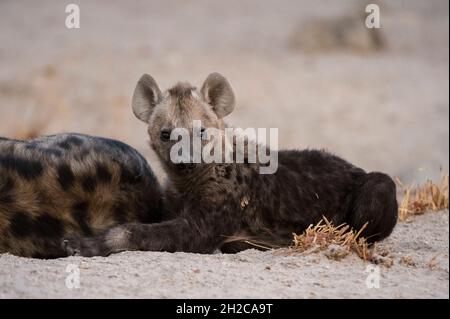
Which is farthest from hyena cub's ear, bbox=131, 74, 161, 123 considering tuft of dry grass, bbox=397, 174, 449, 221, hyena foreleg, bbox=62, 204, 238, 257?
tuft of dry grass, bbox=397, 174, 449, 221

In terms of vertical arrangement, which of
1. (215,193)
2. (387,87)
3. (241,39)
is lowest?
(215,193)

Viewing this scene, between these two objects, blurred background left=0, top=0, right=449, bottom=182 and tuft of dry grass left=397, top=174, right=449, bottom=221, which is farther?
blurred background left=0, top=0, right=449, bottom=182

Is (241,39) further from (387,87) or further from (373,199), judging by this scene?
(373,199)

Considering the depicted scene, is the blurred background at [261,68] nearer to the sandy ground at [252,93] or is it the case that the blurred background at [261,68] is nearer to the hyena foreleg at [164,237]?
the sandy ground at [252,93]

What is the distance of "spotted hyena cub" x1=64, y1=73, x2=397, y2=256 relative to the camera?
14.5 feet

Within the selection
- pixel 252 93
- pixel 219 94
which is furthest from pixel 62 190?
pixel 252 93

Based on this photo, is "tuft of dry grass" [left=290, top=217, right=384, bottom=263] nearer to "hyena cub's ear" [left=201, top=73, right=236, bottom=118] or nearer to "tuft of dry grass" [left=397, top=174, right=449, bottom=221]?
"hyena cub's ear" [left=201, top=73, right=236, bottom=118]

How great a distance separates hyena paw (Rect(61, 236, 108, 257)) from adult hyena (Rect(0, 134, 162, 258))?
0.05 metres

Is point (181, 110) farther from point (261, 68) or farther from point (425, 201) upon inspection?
point (261, 68)

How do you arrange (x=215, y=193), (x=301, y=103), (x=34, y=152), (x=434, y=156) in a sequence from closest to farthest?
(x=34, y=152), (x=215, y=193), (x=434, y=156), (x=301, y=103)

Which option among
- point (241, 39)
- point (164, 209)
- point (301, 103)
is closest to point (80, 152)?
point (164, 209)

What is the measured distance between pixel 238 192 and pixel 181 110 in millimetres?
555
